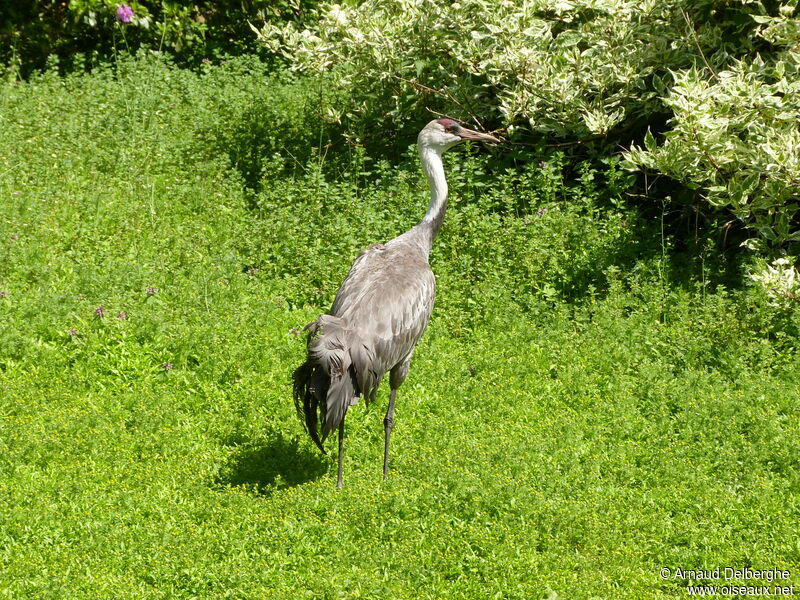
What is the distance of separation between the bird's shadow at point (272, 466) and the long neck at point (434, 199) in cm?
190

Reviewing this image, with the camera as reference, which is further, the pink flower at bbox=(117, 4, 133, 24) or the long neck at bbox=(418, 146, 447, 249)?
the pink flower at bbox=(117, 4, 133, 24)

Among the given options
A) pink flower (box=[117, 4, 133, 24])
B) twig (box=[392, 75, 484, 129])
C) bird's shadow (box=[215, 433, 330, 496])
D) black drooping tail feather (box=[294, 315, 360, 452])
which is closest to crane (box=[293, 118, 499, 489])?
black drooping tail feather (box=[294, 315, 360, 452])

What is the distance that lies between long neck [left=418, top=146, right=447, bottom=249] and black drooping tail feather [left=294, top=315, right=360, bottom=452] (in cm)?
163

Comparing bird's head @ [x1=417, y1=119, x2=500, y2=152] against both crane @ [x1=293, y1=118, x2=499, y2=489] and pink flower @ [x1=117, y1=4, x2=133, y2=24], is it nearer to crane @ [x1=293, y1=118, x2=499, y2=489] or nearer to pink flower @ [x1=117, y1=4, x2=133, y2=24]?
crane @ [x1=293, y1=118, x2=499, y2=489]

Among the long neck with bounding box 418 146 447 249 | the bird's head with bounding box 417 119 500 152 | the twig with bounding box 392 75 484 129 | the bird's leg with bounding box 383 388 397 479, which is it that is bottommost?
the bird's leg with bounding box 383 388 397 479

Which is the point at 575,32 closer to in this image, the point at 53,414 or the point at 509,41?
the point at 509,41

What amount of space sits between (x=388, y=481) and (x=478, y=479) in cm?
60

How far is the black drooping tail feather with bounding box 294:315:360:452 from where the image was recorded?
19.4ft

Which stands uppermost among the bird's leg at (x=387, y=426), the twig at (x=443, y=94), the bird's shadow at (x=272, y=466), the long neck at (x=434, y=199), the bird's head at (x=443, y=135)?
the twig at (x=443, y=94)

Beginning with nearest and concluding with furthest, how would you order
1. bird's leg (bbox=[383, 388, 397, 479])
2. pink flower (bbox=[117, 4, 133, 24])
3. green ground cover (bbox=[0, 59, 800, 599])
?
green ground cover (bbox=[0, 59, 800, 599]) < bird's leg (bbox=[383, 388, 397, 479]) < pink flower (bbox=[117, 4, 133, 24])

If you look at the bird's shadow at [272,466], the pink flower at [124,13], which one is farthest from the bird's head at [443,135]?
the pink flower at [124,13]

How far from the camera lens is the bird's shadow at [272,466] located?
6.34m

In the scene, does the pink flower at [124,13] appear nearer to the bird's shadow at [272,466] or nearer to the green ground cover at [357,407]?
the green ground cover at [357,407]

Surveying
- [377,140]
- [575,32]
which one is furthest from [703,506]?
[377,140]
